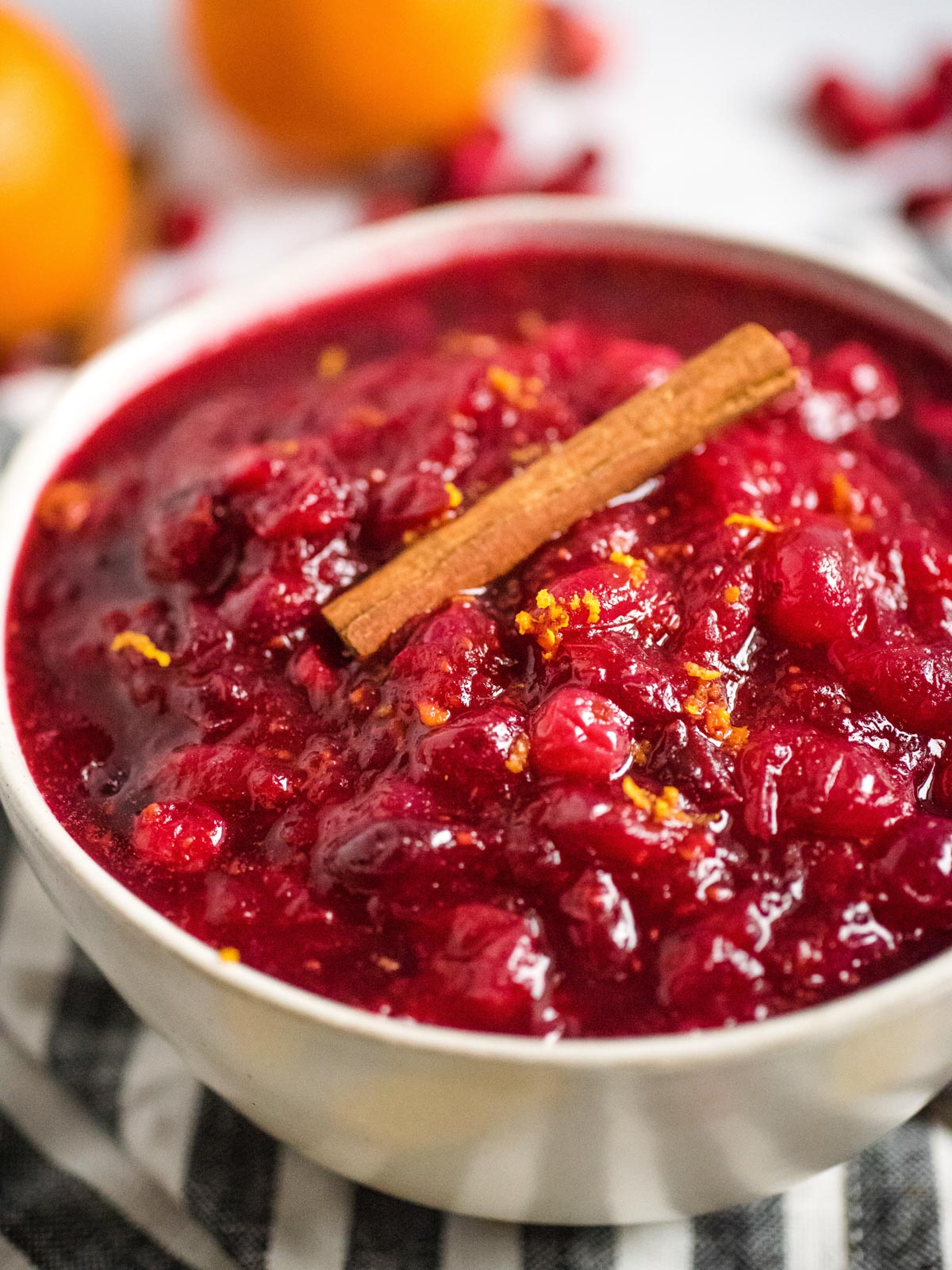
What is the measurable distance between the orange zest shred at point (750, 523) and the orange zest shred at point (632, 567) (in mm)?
134

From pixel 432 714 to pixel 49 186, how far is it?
231 cm

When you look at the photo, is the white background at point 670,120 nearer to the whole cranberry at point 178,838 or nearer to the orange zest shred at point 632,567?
the orange zest shred at point 632,567

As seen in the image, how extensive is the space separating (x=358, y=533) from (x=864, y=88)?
2642mm

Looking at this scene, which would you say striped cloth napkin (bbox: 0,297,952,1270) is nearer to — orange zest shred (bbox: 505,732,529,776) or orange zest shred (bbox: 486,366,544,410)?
orange zest shred (bbox: 505,732,529,776)

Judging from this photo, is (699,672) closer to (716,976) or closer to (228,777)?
(716,976)

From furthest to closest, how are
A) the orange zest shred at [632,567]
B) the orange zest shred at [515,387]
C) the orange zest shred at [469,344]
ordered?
the orange zest shred at [469,344] → the orange zest shred at [515,387] → the orange zest shred at [632,567]

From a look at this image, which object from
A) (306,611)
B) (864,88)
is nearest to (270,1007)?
(306,611)

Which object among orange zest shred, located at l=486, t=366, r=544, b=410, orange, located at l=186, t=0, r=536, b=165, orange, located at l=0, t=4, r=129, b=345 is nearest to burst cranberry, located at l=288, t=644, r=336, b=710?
orange zest shred, located at l=486, t=366, r=544, b=410

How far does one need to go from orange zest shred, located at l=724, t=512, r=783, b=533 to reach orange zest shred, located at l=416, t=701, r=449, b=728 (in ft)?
1.57

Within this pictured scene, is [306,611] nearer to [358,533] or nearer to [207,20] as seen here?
[358,533]

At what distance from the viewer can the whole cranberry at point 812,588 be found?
1.90 m

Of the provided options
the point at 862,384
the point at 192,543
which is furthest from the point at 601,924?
the point at 862,384

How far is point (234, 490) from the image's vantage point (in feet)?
7.13

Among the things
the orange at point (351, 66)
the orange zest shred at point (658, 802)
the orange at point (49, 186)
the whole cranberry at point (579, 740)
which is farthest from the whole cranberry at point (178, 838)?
the orange at point (351, 66)
